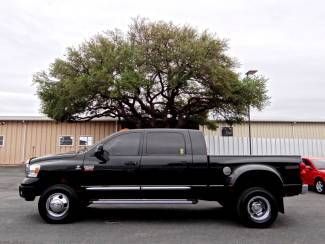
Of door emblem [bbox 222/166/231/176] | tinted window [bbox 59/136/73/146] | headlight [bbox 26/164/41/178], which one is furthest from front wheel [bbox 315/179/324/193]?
tinted window [bbox 59/136/73/146]

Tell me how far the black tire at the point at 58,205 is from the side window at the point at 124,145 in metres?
1.21

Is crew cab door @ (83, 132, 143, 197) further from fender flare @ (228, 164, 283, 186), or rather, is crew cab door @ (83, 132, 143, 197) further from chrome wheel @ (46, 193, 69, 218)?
fender flare @ (228, 164, 283, 186)

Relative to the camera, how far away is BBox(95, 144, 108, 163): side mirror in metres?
8.24

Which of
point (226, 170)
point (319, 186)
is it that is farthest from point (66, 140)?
point (226, 170)

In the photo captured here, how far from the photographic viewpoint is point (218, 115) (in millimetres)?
29812

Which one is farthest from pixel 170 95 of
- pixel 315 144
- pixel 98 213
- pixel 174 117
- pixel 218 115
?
pixel 98 213

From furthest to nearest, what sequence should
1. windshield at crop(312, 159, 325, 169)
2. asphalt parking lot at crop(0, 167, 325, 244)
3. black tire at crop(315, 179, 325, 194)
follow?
windshield at crop(312, 159, 325, 169)
black tire at crop(315, 179, 325, 194)
asphalt parking lot at crop(0, 167, 325, 244)

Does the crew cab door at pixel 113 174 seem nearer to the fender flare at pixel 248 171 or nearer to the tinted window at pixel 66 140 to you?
the fender flare at pixel 248 171

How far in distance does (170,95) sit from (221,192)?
20.0 m

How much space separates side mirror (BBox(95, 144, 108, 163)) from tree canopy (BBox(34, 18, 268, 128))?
1638 centimetres

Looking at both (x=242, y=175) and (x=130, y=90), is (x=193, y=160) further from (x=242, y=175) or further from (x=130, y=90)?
(x=130, y=90)

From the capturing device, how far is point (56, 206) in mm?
8156

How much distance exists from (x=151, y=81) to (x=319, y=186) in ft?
47.5

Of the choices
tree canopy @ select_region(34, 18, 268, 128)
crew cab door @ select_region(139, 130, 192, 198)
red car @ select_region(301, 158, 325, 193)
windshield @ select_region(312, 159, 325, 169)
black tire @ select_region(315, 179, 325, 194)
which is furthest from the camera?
tree canopy @ select_region(34, 18, 268, 128)
